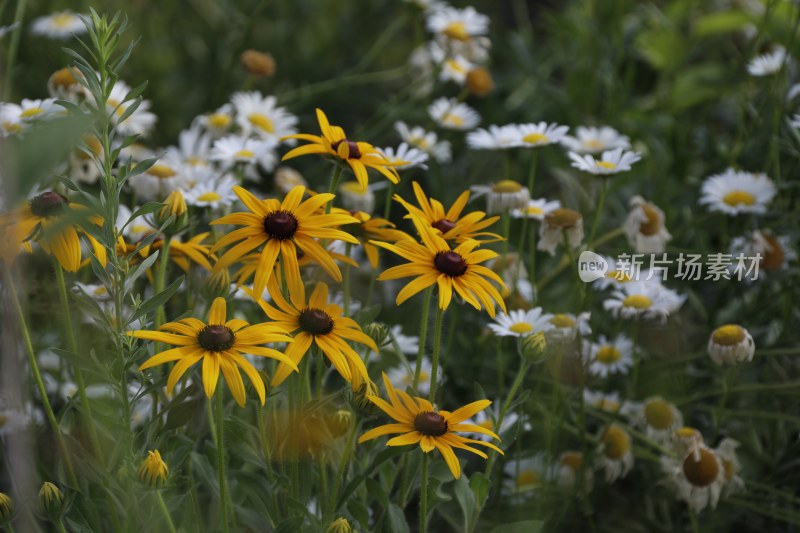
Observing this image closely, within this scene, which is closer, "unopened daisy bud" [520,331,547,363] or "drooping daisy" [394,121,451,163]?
"unopened daisy bud" [520,331,547,363]

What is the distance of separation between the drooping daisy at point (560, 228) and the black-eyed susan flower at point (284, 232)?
0.35m

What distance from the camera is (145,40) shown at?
6.98ft

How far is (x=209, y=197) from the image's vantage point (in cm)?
104

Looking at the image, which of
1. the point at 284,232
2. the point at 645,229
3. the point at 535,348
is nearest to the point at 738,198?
the point at 645,229

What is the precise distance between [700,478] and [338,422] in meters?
0.45

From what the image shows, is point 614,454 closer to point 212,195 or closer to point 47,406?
point 212,195

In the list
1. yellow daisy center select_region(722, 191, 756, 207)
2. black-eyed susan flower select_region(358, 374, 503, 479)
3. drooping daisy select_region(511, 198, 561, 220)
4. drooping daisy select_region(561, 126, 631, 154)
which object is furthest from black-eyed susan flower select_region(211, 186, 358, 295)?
yellow daisy center select_region(722, 191, 756, 207)

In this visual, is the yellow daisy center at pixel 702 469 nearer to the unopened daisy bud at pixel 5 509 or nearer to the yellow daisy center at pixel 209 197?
the yellow daisy center at pixel 209 197

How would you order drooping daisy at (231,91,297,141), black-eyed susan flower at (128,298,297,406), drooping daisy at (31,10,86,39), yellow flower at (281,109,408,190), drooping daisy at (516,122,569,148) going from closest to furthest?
black-eyed susan flower at (128,298,297,406) → yellow flower at (281,109,408,190) → drooping daisy at (516,122,569,148) → drooping daisy at (231,91,297,141) → drooping daisy at (31,10,86,39)

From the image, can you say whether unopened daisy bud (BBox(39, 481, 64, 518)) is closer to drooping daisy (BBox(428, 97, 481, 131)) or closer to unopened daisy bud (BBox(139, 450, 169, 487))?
unopened daisy bud (BBox(139, 450, 169, 487))

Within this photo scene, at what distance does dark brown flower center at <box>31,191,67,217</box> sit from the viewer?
721mm

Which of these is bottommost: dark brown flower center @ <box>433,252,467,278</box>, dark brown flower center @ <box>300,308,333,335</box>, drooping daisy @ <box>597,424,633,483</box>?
drooping daisy @ <box>597,424,633,483</box>

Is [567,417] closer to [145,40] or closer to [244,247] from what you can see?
[244,247]

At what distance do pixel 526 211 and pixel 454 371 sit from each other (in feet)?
1.08
